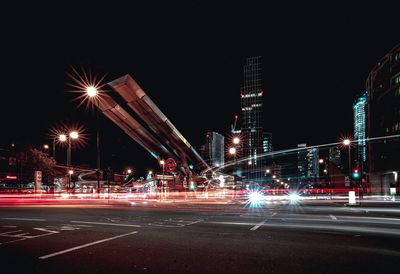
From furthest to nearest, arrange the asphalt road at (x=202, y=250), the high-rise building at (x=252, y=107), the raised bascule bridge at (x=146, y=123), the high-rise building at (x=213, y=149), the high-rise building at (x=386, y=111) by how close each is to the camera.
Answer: the high-rise building at (x=252, y=107)
the high-rise building at (x=213, y=149)
the high-rise building at (x=386, y=111)
the raised bascule bridge at (x=146, y=123)
the asphalt road at (x=202, y=250)

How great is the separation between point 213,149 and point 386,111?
387 feet

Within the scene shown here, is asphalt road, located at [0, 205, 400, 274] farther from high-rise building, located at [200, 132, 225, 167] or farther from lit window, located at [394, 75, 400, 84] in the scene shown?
high-rise building, located at [200, 132, 225, 167]

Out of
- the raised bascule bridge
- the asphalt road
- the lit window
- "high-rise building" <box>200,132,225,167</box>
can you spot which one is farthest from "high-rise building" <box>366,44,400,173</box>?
"high-rise building" <box>200,132,225,167</box>

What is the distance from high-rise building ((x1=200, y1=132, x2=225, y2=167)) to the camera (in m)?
174

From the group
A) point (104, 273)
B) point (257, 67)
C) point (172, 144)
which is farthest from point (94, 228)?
point (257, 67)

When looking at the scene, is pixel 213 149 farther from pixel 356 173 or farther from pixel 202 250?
pixel 202 250

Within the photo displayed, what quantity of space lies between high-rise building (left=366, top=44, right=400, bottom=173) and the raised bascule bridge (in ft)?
110

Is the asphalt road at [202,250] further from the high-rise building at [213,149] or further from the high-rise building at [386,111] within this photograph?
the high-rise building at [213,149]

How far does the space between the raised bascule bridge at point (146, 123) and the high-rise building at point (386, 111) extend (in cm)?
3345

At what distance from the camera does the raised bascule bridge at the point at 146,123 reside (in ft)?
132

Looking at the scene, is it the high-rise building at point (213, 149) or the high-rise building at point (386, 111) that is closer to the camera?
the high-rise building at point (386, 111)

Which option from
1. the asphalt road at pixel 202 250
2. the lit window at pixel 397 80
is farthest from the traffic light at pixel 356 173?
the lit window at pixel 397 80

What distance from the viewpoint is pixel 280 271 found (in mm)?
5914

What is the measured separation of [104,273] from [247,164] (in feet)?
636
